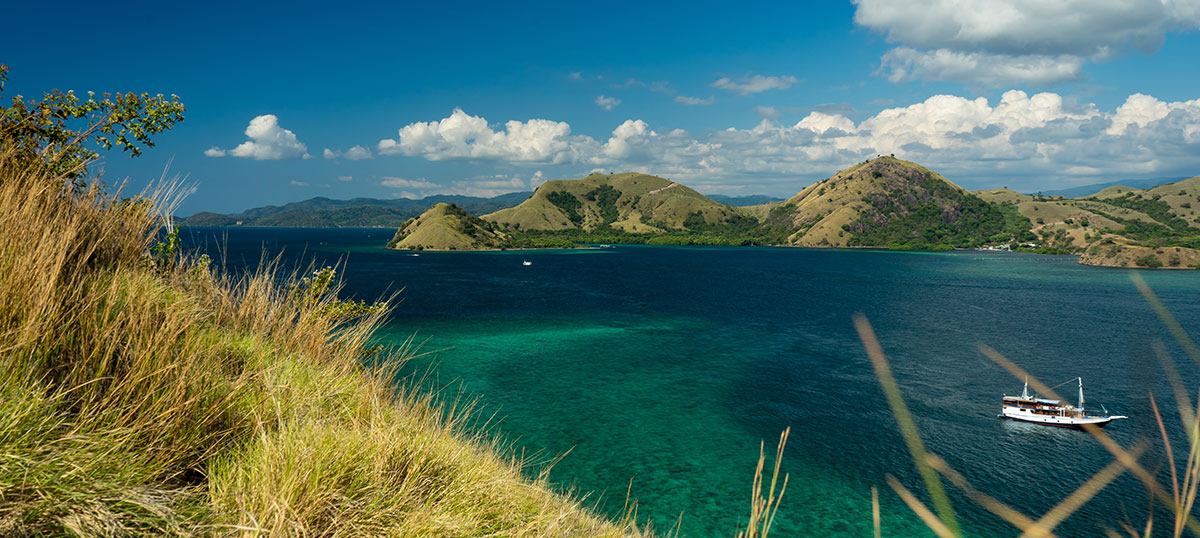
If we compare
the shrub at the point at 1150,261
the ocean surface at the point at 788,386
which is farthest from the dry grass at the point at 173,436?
the shrub at the point at 1150,261

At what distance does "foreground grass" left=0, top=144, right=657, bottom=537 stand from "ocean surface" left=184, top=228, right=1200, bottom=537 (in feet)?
7.54

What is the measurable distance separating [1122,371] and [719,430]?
116 ft

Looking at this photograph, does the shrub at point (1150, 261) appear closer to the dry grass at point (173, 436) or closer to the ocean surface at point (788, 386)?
the ocean surface at point (788, 386)

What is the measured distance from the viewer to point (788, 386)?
38.8 m

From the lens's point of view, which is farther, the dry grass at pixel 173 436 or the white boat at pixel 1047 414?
the white boat at pixel 1047 414

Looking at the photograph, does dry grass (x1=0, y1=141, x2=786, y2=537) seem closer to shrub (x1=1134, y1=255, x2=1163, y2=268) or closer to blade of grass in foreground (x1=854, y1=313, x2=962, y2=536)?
blade of grass in foreground (x1=854, y1=313, x2=962, y2=536)

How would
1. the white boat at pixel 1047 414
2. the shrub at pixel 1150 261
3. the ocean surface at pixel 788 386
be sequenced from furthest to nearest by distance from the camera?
1. the shrub at pixel 1150 261
2. the white boat at pixel 1047 414
3. the ocean surface at pixel 788 386

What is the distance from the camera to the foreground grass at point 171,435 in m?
3.92

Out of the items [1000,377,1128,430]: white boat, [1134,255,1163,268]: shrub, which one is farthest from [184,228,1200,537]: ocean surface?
[1134,255,1163,268]: shrub

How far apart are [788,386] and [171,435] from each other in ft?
126

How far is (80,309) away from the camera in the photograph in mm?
5246

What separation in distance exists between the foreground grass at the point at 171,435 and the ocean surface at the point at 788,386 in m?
2.30

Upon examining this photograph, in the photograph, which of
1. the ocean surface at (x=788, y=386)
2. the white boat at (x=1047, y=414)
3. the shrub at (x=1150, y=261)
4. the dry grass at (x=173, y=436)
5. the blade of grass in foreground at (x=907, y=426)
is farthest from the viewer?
the shrub at (x=1150, y=261)

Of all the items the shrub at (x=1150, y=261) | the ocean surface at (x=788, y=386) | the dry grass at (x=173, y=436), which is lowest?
the ocean surface at (x=788, y=386)
